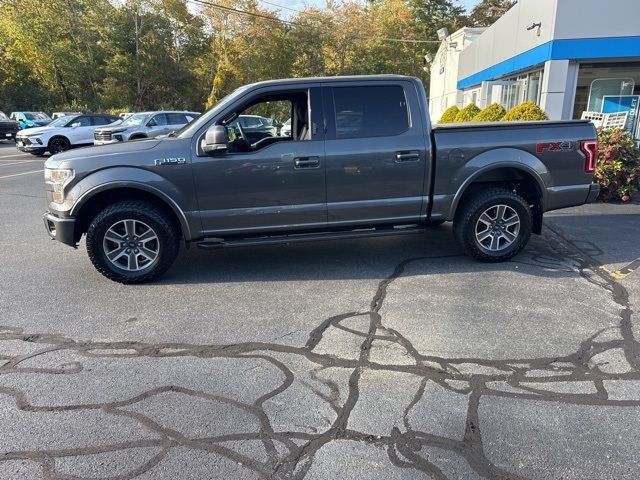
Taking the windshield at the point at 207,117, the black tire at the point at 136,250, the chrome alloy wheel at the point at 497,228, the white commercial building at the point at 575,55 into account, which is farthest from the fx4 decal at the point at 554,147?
the white commercial building at the point at 575,55

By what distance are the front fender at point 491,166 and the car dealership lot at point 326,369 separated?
0.90m

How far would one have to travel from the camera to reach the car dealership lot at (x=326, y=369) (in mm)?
2564

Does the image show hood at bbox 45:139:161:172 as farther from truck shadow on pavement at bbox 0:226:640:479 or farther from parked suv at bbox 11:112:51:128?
parked suv at bbox 11:112:51:128

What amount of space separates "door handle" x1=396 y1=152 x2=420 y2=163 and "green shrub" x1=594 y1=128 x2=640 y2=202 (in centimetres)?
512

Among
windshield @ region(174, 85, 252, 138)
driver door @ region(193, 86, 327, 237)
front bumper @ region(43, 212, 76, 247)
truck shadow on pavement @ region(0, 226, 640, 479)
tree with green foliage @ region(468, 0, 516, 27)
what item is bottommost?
truck shadow on pavement @ region(0, 226, 640, 479)

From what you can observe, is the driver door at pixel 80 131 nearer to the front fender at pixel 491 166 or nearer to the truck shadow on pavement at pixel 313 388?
the truck shadow on pavement at pixel 313 388

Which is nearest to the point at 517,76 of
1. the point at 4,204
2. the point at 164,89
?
the point at 4,204

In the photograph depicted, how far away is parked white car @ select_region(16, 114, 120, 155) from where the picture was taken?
1880 cm

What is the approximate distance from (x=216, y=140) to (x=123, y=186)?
1055mm

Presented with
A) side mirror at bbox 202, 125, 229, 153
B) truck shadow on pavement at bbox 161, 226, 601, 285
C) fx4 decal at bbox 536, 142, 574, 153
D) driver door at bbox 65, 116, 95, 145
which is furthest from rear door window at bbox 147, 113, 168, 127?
fx4 decal at bbox 536, 142, 574, 153

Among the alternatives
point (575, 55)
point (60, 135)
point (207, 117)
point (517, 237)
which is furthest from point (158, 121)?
point (517, 237)

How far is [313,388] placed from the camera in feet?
10.5

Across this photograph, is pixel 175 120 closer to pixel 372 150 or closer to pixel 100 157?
pixel 100 157

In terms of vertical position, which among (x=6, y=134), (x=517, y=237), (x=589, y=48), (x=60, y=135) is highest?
(x=589, y=48)
